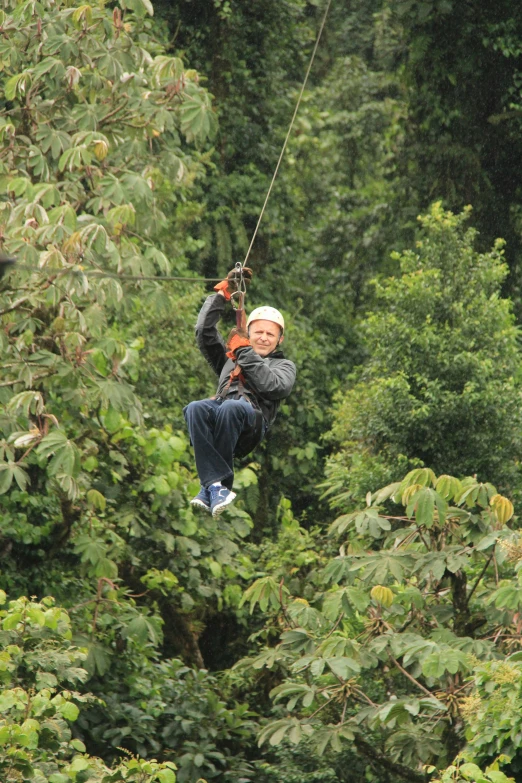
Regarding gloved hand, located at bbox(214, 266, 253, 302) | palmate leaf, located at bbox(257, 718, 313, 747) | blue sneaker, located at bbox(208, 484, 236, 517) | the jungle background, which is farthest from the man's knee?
palmate leaf, located at bbox(257, 718, 313, 747)

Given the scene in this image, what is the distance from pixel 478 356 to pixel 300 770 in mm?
3685

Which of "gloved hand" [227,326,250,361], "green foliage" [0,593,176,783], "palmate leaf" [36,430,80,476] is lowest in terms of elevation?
"green foliage" [0,593,176,783]

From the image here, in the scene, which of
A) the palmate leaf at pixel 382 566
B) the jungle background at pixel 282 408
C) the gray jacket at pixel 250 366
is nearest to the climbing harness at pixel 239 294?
the gray jacket at pixel 250 366

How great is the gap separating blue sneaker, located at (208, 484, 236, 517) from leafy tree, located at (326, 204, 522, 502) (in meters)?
4.31

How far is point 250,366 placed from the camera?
512 centimetres

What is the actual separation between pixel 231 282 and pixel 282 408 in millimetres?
7699

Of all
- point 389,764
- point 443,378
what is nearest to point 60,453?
point 389,764

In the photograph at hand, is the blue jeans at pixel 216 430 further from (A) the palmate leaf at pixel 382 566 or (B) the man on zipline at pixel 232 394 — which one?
(A) the palmate leaf at pixel 382 566

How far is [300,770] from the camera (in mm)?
9172

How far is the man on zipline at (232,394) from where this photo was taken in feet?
17.0

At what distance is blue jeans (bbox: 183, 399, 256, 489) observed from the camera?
5254 millimetres

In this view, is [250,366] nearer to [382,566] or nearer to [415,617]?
[382,566]

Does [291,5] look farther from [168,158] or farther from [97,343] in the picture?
[97,343]

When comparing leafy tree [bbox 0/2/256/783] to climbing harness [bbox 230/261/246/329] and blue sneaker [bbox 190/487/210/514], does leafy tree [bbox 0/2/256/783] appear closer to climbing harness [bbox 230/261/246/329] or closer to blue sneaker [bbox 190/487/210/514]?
climbing harness [bbox 230/261/246/329]
